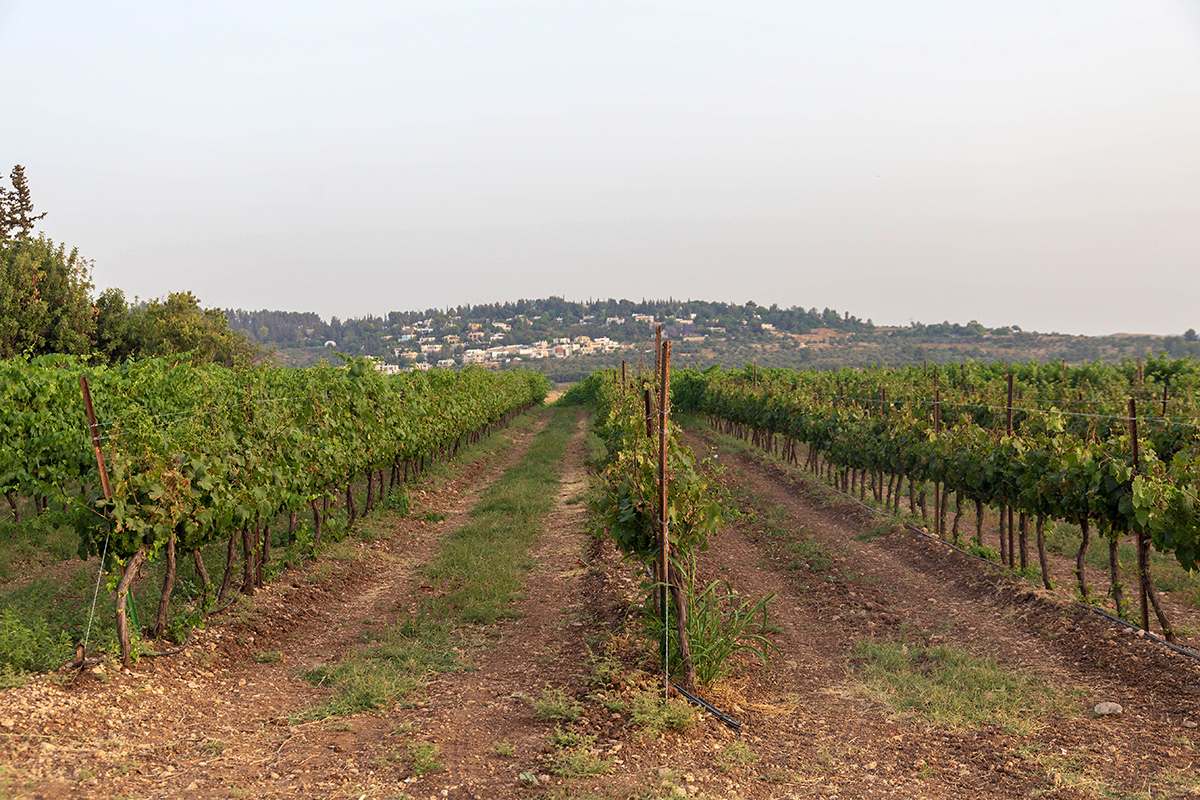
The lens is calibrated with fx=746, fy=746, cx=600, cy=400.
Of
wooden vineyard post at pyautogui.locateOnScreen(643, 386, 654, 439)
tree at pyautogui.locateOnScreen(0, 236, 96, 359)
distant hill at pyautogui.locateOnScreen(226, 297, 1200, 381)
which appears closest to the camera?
wooden vineyard post at pyautogui.locateOnScreen(643, 386, 654, 439)

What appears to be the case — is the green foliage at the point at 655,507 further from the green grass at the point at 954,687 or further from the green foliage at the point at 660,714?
the green grass at the point at 954,687

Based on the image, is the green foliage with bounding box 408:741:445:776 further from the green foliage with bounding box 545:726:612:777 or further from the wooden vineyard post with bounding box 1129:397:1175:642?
the wooden vineyard post with bounding box 1129:397:1175:642

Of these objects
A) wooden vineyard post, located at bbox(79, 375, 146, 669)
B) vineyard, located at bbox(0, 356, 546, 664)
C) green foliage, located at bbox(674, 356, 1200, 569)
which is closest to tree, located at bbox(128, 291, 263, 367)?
vineyard, located at bbox(0, 356, 546, 664)

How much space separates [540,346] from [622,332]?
45.7 feet

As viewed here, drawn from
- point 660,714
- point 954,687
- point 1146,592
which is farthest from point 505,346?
point 660,714

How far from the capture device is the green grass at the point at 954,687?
527 cm

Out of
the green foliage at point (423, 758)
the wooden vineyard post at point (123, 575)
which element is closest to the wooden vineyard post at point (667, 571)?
the green foliage at point (423, 758)

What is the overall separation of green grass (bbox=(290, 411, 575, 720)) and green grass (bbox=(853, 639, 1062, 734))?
3.52m

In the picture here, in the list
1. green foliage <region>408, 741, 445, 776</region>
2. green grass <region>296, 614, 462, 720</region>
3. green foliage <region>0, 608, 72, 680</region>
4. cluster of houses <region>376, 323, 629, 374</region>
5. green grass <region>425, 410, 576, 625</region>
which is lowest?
green grass <region>425, 410, 576, 625</region>

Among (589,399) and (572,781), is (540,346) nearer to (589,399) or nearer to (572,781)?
(589,399)

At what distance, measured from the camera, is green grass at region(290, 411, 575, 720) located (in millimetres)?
5617

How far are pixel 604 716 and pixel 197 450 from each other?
4.35 meters

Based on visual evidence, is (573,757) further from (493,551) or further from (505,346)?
(505,346)

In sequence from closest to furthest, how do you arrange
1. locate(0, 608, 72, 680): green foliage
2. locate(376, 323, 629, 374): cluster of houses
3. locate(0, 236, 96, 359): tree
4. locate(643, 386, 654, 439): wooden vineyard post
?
1. locate(0, 608, 72, 680): green foliage
2. locate(643, 386, 654, 439): wooden vineyard post
3. locate(0, 236, 96, 359): tree
4. locate(376, 323, 629, 374): cluster of houses
